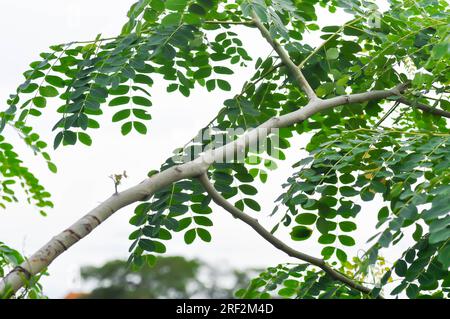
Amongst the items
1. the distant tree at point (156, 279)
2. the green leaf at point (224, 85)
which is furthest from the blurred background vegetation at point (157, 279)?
the green leaf at point (224, 85)

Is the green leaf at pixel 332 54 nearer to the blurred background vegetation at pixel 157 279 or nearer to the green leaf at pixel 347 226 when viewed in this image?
the green leaf at pixel 347 226

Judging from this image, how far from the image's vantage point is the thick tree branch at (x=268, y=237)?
2.27 meters

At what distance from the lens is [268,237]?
244 cm

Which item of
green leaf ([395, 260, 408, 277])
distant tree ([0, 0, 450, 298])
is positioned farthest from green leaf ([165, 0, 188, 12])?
green leaf ([395, 260, 408, 277])

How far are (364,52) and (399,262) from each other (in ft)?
4.53

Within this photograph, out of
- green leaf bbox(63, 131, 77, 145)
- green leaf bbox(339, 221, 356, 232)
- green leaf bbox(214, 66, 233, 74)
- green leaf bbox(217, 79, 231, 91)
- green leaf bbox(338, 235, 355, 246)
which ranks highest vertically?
green leaf bbox(214, 66, 233, 74)

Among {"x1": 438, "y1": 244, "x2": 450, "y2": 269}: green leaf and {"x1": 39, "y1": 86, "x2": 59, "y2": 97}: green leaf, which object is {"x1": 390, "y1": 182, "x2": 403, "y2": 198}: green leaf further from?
{"x1": 39, "y1": 86, "x2": 59, "y2": 97}: green leaf

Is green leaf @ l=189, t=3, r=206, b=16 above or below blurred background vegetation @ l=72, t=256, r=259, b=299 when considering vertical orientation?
below

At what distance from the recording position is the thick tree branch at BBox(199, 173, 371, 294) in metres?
2.27

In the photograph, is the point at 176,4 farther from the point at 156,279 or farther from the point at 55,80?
the point at 156,279

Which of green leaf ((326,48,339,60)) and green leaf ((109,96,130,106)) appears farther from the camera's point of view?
green leaf ((326,48,339,60))

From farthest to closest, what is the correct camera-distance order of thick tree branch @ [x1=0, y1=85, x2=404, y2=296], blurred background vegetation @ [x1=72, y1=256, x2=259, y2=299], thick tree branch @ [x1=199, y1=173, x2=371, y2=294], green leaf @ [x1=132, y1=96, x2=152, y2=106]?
blurred background vegetation @ [x1=72, y1=256, x2=259, y2=299], green leaf @ [x1=132, y1=96, x2=152, y2=106], thick tree branch @ [x1=199, y1=173, x2=371, y2=294], thick tree branch @ [x1=0, y1=85, x2=404, y2=296]

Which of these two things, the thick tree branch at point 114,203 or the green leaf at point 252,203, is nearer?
the thick tree branch at point 114,203
